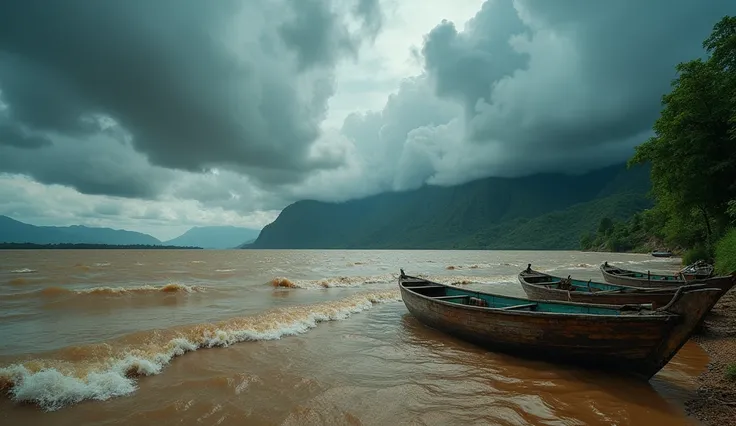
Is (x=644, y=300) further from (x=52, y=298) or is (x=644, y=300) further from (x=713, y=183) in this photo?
(x=52, y=298)

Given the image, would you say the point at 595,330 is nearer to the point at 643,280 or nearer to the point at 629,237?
the point at 643,280

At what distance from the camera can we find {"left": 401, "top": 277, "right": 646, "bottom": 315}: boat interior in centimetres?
968

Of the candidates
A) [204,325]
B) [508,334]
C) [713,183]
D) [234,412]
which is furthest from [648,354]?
[713,183]

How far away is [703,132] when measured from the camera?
23266mm

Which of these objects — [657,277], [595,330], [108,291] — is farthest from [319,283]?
[657,277]

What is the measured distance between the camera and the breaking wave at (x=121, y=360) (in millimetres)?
7062

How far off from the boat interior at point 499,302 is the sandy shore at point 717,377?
194 centimetres

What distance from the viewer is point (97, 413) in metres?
6.48

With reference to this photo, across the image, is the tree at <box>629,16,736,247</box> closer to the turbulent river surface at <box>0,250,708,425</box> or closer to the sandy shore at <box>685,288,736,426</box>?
the sandy shore at <box>685,288,736,426</box>

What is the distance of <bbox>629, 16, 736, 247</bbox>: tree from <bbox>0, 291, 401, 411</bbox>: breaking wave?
89.2ft

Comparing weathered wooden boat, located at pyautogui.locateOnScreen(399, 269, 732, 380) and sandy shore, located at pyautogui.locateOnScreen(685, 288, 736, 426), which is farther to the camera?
weathered wooden boat, located at pyautogui.locateOnScreen(399, 269, 732, 380)

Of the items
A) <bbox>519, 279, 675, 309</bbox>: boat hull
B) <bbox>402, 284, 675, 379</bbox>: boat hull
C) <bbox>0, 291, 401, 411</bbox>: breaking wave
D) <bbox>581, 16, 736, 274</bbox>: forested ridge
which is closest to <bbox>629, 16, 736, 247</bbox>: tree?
<bbox>581, 16, 736, 274</bbox>: forested ridge

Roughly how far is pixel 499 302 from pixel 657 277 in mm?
13759

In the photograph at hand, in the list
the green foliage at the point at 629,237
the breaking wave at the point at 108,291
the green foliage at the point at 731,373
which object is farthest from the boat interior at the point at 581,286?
the green foliage at the point at 629,237
